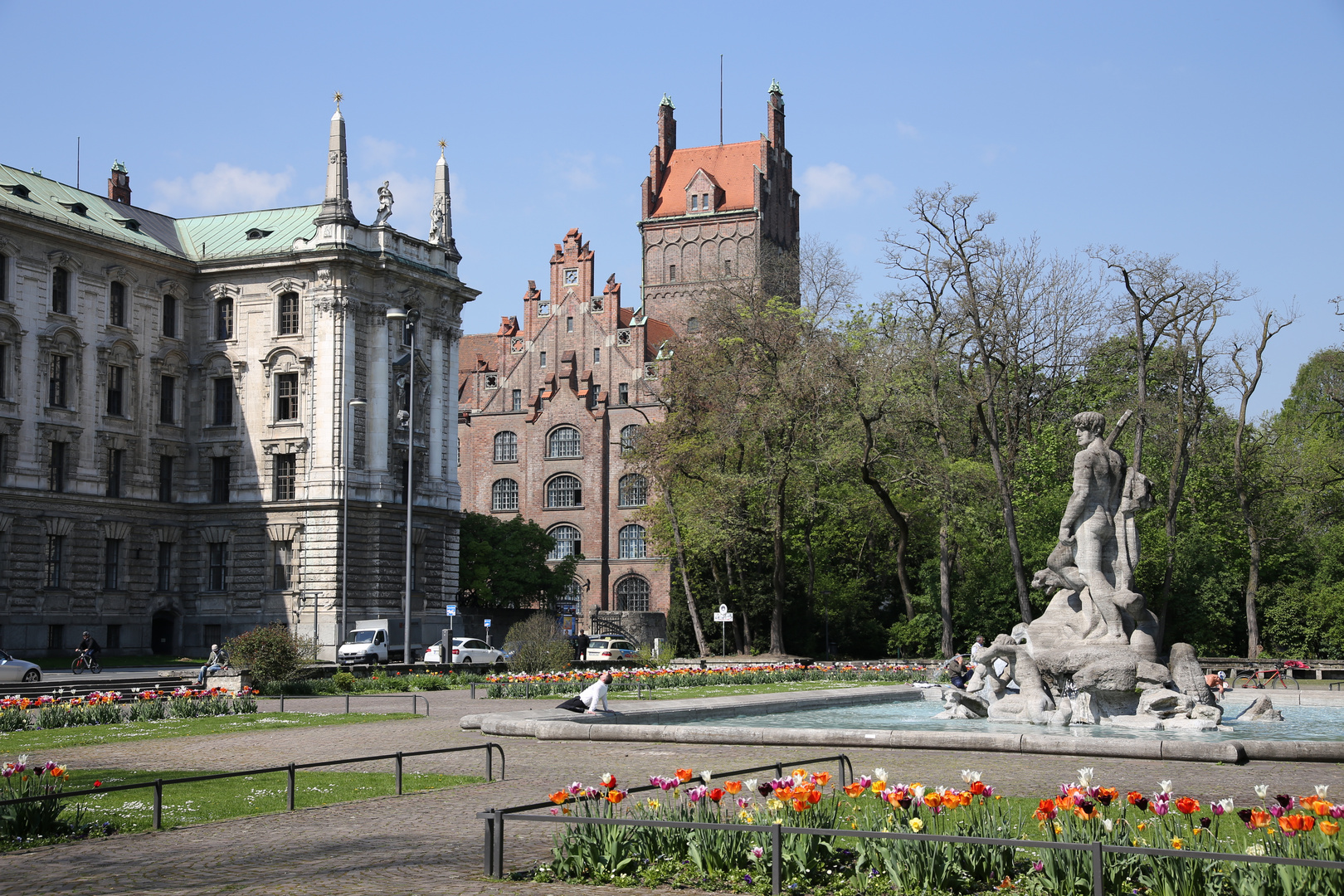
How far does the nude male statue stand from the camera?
2039 cm

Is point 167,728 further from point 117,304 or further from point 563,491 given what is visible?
point 563,491

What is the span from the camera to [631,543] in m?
85.7

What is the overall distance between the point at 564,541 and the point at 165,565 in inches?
1244

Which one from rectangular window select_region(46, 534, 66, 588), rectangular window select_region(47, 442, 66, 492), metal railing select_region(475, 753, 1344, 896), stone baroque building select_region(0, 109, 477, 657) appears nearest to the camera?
metal railing select_region(475, 753, 1344, 896)

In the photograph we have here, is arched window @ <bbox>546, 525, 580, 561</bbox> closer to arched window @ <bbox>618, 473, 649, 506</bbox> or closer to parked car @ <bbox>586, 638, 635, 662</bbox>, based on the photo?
arched window @ <bbox>618, 473, 649, 506</bbox>

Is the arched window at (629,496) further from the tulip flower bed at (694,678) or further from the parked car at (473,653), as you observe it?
the tulip flower bed at (694,678)

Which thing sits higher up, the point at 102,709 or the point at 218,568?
the point at 218,568

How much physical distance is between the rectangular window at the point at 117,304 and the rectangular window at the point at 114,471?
556 cm

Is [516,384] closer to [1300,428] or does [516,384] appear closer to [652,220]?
[652,220]

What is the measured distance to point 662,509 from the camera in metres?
58.8

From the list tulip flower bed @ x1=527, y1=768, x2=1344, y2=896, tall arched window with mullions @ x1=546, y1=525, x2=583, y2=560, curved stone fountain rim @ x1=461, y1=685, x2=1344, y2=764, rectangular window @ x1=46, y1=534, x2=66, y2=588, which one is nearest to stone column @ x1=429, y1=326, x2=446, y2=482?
rectangular window @ x1=46, y1=534, x2=66, y2=588

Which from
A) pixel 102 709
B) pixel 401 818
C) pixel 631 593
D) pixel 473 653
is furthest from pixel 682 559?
pixel 401 818

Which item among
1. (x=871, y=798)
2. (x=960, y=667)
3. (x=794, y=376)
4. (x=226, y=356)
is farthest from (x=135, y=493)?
(x=871, y=798)

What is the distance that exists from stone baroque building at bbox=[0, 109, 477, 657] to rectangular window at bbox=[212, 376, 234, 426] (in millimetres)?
76
